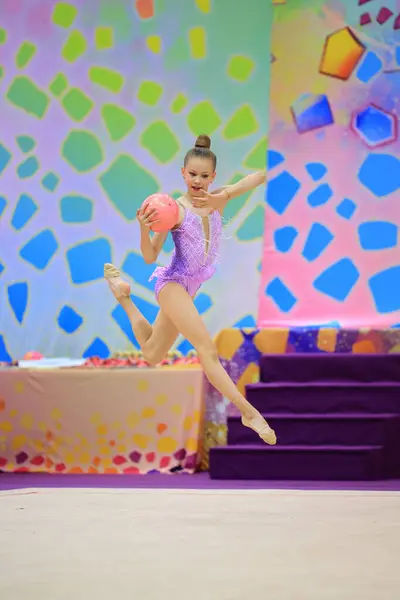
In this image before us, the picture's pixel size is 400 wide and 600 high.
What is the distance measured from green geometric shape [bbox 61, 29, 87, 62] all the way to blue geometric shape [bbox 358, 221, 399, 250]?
2290mm

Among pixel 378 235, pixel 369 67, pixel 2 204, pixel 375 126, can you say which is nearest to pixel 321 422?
pixel 378 235

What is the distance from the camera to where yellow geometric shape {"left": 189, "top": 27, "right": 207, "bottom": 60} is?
6.70m

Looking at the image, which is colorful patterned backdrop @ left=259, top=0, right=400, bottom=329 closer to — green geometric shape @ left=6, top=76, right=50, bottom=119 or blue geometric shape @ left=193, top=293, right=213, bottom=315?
blue geometric shape @ left=193, top=293, right=213, bottom=315

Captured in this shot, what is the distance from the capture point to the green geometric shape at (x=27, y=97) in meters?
6.77

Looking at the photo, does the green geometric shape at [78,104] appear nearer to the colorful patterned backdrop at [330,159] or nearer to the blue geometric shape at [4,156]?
the blue geometric shape at [4,156]

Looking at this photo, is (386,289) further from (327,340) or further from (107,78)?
(107,78)

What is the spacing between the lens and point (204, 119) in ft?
21.8

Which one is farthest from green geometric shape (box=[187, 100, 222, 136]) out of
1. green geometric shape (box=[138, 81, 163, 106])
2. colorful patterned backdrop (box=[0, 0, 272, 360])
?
green geometric shape (box=[138, 81, 163, 106])

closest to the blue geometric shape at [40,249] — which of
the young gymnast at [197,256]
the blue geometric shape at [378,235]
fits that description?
the blue geometric shape at [378,235]

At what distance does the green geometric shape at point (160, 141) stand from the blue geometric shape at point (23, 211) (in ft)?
2.92

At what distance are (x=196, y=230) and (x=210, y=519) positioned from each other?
114cm

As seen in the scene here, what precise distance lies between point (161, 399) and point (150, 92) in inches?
84.4

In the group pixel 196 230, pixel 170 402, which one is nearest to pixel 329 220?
pixel 170 402

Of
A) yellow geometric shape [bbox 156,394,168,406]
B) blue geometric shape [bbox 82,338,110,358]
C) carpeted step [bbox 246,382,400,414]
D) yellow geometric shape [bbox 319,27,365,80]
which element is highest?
yellow geometric shape [bbox 319,27,365,80]
